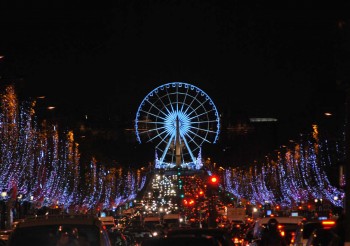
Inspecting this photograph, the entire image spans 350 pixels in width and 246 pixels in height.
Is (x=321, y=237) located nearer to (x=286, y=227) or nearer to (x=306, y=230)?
(x=306, y=230)

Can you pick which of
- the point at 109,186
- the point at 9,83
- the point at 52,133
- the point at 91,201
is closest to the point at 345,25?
the point at 9,83

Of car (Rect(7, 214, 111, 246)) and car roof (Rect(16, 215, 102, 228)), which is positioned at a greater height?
car roof (Rect(16, 215, 102, 228))

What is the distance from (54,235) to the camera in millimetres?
16250

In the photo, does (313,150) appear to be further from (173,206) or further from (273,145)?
(173,206)

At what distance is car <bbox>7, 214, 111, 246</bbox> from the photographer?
1614cm

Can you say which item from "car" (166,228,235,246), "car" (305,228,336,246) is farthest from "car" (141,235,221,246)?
"car" (166,228,235,246)

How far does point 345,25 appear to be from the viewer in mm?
13992

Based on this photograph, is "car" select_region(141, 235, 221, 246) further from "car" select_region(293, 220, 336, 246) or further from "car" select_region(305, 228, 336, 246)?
"car" select_region(293, 220, 336, 246)

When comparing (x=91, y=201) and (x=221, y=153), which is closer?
(x=91, y=201)

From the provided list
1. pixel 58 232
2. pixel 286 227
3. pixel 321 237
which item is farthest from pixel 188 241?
pixel 286 227

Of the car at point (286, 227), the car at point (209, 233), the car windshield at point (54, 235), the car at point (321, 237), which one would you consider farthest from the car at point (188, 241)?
the car at point (286, 227)

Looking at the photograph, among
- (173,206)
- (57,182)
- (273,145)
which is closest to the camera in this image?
(57,182)

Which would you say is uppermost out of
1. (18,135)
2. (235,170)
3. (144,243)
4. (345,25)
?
(235,170)

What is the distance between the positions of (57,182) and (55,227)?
66.4 metres
